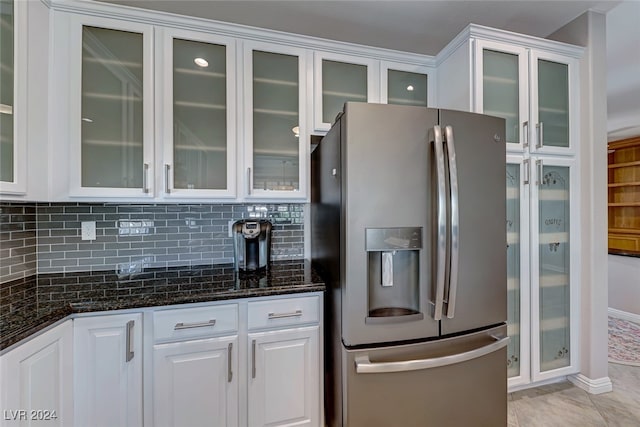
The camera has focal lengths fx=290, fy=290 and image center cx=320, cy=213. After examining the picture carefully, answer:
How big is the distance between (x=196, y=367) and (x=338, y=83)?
186 centimetres

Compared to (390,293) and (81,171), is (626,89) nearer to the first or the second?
(390,293)

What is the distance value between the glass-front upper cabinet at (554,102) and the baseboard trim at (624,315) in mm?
2833

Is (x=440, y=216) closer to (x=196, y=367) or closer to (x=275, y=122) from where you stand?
(x=275, y=122)

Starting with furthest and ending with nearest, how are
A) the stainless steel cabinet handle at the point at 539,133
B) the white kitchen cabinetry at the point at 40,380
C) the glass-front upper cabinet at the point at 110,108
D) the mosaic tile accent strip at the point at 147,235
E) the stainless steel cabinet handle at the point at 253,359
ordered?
the stainless steel cabinet handle at the point at 539,133
the mosaic tile accent strip at the point at 147,235
the glass-front upper cabinet at the point at 110,108
the stainless steel cabinet handle at the point at 253,359
the white kitchen cabinetry at the point at 40,380

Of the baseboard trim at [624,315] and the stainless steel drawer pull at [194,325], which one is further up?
the stainless steel drawer pull at [194,325]

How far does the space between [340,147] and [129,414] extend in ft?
5.09

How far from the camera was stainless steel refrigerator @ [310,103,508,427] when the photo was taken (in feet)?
4.21

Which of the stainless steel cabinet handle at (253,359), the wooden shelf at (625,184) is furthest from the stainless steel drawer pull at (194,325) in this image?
the wooden shelf at (625,184)

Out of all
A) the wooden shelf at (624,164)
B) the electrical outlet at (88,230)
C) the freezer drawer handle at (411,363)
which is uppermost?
the wooden shelf at (624,164)

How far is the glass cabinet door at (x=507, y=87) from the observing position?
1.80 meters

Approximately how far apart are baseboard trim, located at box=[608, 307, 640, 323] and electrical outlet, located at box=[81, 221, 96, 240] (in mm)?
5376

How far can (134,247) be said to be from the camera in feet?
6.17

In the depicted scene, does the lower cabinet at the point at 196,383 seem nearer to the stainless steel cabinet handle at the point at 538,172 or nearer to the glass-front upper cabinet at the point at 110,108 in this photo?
the glass-front upper cabinet at the point at 110,108

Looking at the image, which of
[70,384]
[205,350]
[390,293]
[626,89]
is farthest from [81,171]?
[626,89]
